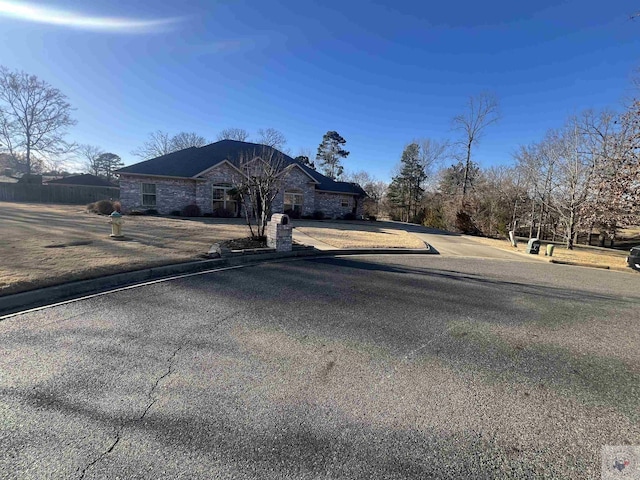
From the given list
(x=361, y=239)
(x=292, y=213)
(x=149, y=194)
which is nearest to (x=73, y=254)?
(x=361, y=239)

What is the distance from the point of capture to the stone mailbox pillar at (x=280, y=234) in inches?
337

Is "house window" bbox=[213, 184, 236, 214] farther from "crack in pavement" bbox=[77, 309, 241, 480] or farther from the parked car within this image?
the parked car

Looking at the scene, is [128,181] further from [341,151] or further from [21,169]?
[21,169]

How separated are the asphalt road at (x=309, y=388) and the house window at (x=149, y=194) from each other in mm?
17087

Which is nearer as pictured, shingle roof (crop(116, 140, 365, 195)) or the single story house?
the single story house

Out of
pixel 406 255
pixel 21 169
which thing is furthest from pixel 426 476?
pixel 21 169

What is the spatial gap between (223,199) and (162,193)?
3983mm

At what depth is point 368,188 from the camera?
136 feet

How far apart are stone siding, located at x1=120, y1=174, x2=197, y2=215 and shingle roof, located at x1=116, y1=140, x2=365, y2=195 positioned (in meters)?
0.47

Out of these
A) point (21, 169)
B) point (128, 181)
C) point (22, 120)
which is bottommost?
point (128, 181)

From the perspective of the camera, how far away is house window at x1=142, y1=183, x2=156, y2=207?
1944cm

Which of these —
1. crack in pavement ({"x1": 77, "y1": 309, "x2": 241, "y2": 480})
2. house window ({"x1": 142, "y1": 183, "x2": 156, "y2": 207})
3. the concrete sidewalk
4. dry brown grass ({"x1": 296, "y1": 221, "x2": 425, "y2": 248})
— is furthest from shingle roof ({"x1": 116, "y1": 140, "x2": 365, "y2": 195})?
crack in pavement ({"x1": 77, "y1": 309, "x2": 241, "y2": 480})

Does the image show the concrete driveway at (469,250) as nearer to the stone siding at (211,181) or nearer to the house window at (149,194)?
the stone siding at (211,181)

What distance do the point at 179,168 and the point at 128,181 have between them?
333 centimetres
